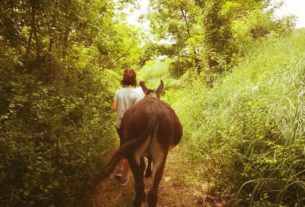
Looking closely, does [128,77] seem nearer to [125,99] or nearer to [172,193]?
[125,99]

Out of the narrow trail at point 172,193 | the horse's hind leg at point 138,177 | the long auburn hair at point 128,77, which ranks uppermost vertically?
the long auburn hair at point 128,77

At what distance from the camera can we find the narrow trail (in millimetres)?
3996

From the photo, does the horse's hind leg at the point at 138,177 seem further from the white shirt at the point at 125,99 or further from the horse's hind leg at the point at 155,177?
the white shirt at the point at 125,99

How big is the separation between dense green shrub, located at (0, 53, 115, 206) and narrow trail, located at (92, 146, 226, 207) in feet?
1.63

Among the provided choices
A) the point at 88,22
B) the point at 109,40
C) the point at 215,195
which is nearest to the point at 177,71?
the point at 109,40

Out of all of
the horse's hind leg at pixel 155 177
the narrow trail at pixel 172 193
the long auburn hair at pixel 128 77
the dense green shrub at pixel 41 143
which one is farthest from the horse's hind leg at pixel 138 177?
the long auburn hair at pixel 128 77

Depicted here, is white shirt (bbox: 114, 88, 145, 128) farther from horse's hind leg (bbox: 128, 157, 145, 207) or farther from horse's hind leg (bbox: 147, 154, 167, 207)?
horse's hind leg (bbox: 147, 154, 167, 207)

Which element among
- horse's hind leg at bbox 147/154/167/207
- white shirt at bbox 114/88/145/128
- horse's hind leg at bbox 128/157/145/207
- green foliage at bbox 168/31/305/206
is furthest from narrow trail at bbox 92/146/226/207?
white shirt at bbox 114/88/145/128

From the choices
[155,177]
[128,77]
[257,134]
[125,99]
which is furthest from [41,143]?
[257,134]

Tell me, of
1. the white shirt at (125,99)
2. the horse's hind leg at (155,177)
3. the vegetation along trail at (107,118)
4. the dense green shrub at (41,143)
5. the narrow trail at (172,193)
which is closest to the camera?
the dense green shrub at (41,143)

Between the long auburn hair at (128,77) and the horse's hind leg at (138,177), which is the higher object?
the long auburn hair at (128,77)

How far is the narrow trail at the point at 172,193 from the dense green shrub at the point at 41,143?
498 millimetres

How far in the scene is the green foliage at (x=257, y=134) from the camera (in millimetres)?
3361

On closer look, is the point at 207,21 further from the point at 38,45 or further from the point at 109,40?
the point at 38,45
